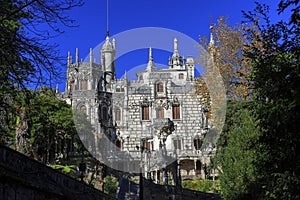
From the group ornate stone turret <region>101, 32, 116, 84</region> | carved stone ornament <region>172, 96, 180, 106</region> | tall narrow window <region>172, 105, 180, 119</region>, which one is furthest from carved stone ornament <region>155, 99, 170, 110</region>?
ornate stone turret <region>101, 32, 116, 84</region>

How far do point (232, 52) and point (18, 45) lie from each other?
17.9 m

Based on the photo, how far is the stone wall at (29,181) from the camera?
8.95 m

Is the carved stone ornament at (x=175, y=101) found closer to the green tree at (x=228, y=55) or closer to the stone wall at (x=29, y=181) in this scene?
the green tree at (x=228, y=55)

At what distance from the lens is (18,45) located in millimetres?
9398

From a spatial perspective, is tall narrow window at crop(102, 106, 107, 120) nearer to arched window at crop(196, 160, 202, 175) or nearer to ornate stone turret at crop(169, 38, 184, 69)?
arched window at crop(196, 160, 202, 175)

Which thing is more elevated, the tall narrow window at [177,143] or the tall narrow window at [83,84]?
the tall narrow window at [83,84]

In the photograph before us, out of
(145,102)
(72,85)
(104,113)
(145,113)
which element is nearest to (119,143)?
(104,113)

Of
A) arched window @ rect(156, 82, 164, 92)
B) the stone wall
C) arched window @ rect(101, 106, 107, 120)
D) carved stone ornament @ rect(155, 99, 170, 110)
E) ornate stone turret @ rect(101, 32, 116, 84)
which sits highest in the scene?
ornate stone turret @ rect(101, 32, 116, 84)

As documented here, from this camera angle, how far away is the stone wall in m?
8.95

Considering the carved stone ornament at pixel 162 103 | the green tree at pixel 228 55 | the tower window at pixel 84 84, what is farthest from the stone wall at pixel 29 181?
the tower window at pixel 84 84

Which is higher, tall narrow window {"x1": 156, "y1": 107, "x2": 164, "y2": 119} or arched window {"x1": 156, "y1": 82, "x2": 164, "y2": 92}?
arched window {"x1": 156, "y1": 82, "x2": 164, "y2": 92}

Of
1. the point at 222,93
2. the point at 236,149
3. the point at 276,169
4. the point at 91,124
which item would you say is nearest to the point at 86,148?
the point at 91,124

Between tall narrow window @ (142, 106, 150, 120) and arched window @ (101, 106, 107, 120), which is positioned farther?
tall narrow window @ (142, 106, 150, 120)

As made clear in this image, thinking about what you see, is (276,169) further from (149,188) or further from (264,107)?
(149,188)
